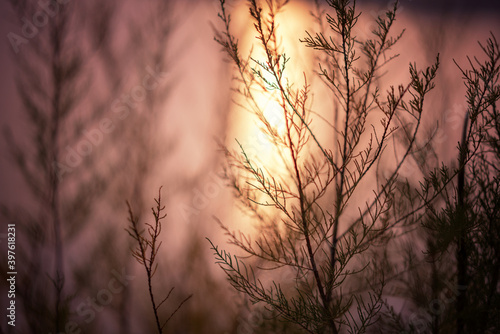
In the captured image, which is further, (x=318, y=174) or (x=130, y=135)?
(x=130, y=135)

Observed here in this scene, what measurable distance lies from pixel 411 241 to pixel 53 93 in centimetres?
169

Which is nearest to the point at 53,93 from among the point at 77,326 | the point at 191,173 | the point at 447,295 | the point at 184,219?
the point at 191,173

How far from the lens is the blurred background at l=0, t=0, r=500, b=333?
1440mm

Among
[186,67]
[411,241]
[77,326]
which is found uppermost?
[186,67]

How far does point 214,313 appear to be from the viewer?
→ 1.67 metres

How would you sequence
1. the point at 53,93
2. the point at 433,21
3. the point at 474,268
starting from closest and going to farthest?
the point at 474,268 → the point at 53,93 → the point at 433,21

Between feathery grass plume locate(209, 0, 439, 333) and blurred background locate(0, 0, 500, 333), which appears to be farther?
blurred background locate(0, 0, 500, 333)

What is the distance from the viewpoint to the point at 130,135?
1566 mm

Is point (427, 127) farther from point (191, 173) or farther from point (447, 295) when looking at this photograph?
point (191, 173)

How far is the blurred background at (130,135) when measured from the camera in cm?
144

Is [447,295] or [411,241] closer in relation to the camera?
[447,295]

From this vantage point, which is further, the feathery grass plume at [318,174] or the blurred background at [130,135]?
the blurred background at [130,135]

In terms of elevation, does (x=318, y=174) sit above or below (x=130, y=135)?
below

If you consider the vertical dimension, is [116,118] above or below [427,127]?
below
